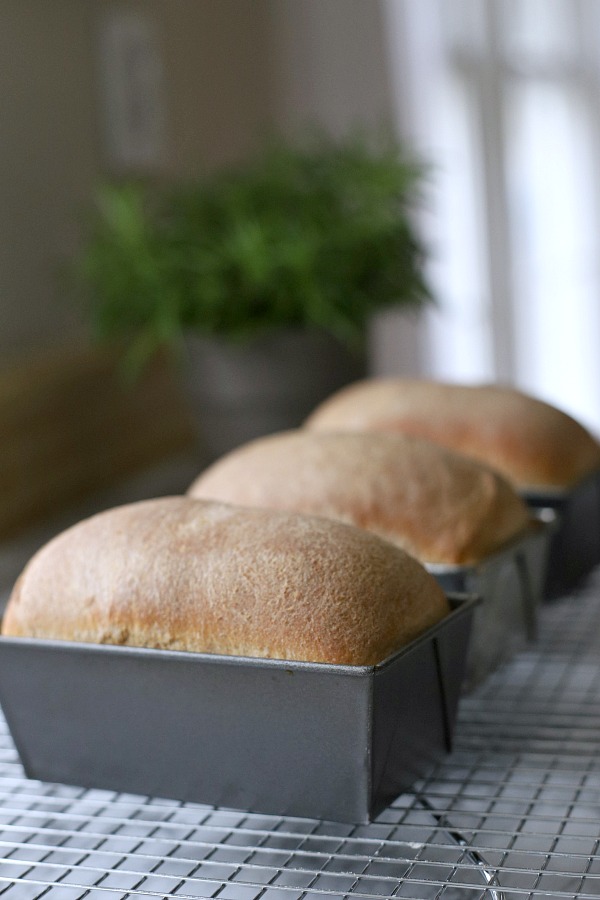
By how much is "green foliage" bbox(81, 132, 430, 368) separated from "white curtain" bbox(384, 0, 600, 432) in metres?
1.23

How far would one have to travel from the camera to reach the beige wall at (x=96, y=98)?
1.33 metres

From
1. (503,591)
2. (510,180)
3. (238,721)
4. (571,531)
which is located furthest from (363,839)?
(510,180)

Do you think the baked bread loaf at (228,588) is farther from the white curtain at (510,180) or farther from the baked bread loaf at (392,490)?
the white curtain at (510,180)

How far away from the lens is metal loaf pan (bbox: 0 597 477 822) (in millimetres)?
467

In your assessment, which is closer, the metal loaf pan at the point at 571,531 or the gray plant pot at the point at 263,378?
the metal loaf pan at the point at 571,531

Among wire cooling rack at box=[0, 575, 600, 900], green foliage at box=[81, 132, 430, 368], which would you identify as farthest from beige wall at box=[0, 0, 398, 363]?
wire cooling rack at box=[0, 575, 600, 900]

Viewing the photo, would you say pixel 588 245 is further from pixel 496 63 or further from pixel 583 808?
pixel 583 808

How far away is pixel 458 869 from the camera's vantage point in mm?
465

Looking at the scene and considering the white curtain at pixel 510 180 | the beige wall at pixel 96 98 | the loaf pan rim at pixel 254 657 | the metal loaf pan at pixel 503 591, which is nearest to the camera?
the loaf pan rim at pixel 254 657

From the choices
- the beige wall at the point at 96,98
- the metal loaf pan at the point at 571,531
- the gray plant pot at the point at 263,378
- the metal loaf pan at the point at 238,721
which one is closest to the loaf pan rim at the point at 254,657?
the metal loaf pan at the point at 238,721

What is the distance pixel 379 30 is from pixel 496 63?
2.44 feet

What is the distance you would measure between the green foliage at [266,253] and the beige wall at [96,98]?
0.27 feet

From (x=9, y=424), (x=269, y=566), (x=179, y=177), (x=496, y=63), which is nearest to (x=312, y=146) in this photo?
(x=179, y=177)

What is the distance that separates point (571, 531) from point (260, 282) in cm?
52
